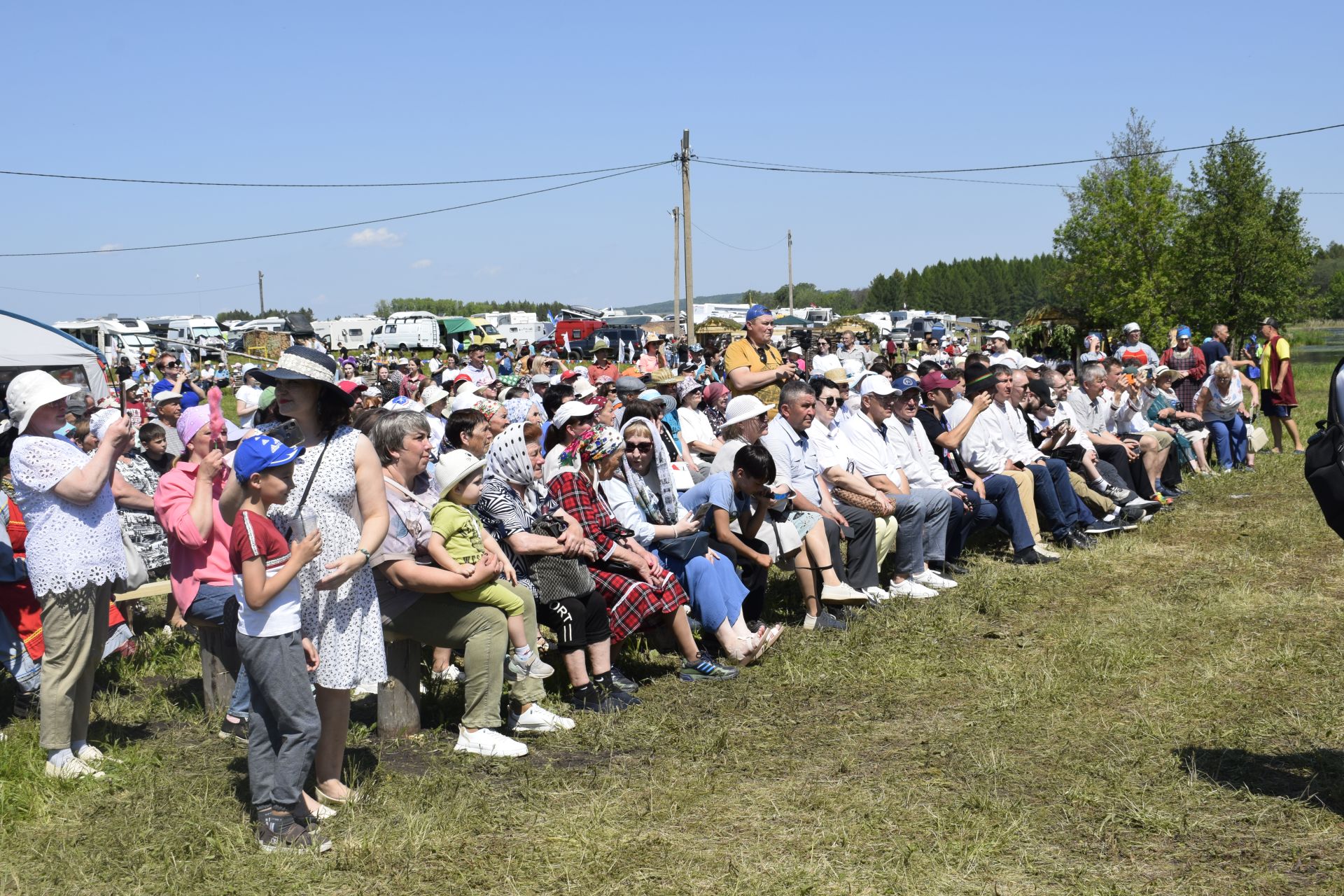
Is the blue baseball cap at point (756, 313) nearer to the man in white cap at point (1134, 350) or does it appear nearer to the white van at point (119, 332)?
the man in white cap at point (1134, 350)

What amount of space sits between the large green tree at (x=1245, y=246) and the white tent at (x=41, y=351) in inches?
1150

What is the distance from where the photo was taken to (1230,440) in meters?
12.4

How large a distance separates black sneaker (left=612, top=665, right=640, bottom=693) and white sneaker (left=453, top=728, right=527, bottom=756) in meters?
0.81

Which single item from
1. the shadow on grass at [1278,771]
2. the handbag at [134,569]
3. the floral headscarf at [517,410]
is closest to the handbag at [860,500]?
the floral headscarf at [517,410]

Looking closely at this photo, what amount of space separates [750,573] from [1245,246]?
30356 millimetres

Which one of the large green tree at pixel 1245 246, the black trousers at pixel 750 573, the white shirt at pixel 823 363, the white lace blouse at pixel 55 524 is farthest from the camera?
the large green tree at pixel 1245 246

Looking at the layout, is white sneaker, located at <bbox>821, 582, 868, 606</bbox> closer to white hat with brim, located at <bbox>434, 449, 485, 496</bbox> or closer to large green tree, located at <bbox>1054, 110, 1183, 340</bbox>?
white hat with brim, located at <bbox>434, 449, 485, 496</bbox>

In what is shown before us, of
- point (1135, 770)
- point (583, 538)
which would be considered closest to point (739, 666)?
point (583, 538)

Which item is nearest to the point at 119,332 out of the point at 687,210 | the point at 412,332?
the point at 412,332

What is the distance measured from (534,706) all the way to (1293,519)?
7.21 metres

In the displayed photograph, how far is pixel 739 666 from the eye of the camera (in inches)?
240

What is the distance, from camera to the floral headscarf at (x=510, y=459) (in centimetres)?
575

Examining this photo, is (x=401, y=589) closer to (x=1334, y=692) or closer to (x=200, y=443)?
(x=200, y=443)

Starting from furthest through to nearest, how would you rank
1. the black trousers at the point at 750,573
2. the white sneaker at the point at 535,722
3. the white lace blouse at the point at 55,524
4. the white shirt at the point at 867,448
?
the white shirt at the point at 867,448, the black trousers at the point at 750,573, the white sneaker at the point at 535,722, the white lace blouse at the point at 55,524
